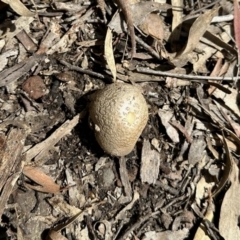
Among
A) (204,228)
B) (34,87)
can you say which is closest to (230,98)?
(204,228)

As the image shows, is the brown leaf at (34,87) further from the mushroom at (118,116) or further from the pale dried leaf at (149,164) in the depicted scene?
the pale dried leaf at (149,164)

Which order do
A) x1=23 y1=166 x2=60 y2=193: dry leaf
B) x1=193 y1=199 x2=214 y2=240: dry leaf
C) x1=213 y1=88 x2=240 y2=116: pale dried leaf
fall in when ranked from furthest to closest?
1. x1=213 y1=88 x2=240 y2=116: pale dried leaf
2. x1=193 y1=199 x2=214 y2=240: dry leaf
3. x1=23 y1=166 x2=60 y2=193: dry leaf

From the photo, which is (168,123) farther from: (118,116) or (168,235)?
(168,235)

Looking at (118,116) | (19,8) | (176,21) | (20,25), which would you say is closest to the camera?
(118,116)

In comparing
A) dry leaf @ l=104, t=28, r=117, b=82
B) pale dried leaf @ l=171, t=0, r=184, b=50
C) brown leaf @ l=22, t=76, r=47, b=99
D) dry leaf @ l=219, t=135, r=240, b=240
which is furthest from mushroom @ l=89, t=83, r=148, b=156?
dry leaf @ l=219, t=135, r=240, b=240

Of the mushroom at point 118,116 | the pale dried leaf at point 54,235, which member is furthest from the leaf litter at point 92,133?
the mushroom at point 118,116

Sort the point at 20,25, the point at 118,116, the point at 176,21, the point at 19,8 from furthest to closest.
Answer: the point at 176,21, the point at 20,25, the point at 19,8, the point at 118,116

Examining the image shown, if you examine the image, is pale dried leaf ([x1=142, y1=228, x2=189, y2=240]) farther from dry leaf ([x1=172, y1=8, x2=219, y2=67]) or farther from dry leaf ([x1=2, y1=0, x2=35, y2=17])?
dry leaf ([x1=2, y1=0, x2=35, y2=17])
